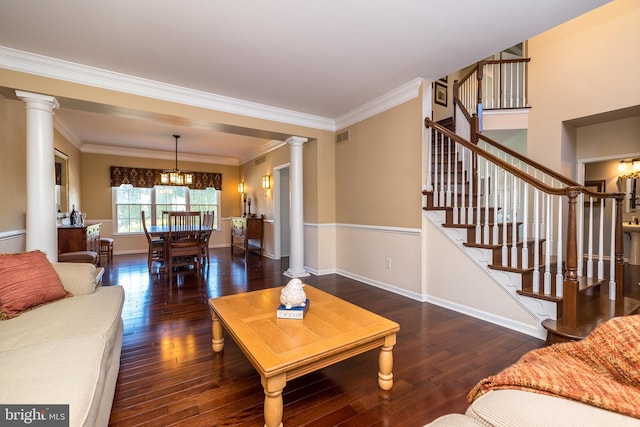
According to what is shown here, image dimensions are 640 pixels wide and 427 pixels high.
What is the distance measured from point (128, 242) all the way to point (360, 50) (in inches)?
279

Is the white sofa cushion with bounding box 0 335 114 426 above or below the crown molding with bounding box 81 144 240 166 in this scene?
below

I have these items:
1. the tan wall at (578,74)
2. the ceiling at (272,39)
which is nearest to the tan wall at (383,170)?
the ceiling at (272,39)

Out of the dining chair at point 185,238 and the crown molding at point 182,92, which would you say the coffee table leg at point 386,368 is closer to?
the crown molding at point 182,92

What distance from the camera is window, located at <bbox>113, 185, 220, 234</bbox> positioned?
6973 millimetres

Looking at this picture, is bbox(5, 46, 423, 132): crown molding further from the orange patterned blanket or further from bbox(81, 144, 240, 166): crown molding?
bbox(81, 144, 240, 166): crown molding

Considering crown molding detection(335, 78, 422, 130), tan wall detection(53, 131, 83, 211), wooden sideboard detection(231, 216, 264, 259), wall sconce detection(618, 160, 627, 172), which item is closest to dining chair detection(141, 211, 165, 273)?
wooden sideboard detection(231, 216, 264, 259)

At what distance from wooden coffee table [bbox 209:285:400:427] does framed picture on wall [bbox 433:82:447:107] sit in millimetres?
4589

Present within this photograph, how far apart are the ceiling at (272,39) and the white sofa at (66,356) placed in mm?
2133

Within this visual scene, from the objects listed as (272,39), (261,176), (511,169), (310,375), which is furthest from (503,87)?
(310,375)

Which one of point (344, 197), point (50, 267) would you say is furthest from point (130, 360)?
point (344, 197)

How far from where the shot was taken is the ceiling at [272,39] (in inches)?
84.0

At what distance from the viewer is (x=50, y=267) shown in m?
2.03

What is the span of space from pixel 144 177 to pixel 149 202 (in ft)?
2.16

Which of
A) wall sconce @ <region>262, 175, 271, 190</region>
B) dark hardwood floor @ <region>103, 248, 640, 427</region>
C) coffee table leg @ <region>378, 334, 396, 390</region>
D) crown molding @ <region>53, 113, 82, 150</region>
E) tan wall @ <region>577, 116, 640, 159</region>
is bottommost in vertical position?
dark hardwood floor @ <region>103, 248, 640, 427</region>
